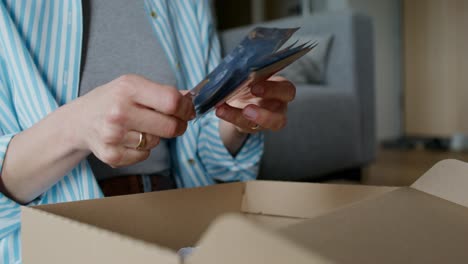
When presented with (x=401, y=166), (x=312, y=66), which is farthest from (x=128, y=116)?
(x=401, y=166)

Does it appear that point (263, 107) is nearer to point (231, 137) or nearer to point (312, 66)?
point (231, 137)

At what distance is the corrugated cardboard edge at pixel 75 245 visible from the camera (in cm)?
26

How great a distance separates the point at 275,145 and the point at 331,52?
0.59 metres

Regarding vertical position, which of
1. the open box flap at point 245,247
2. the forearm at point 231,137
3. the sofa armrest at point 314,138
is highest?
the open box flap at point 245,247

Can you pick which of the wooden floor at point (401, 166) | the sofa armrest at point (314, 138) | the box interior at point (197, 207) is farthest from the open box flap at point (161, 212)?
the wooden floor at point (401, 166)

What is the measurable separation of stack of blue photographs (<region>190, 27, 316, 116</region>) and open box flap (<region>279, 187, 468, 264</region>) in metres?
0.12

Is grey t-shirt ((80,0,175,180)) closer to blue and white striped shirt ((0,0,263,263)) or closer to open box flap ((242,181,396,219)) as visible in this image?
blue and white striped shirt ((0,0,263,263))

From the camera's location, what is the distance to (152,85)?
39 centimetres

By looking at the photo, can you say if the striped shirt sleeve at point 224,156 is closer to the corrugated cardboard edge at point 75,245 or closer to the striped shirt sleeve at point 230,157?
the striped shirt sleeve at point 230,157

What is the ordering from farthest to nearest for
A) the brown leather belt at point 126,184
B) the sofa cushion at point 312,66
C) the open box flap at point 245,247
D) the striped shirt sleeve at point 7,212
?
1. the sofa cushion at point 312,66
2. the brown leather belt at point 126,184
3. the striped shirt sleeve at point 7,212
4. the open box flap at point 245,247

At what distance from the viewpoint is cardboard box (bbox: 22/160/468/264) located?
227 mm

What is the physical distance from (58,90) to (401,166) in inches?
86.1

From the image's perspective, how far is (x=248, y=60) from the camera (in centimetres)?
37

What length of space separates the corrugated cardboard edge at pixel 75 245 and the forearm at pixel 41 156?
4.4 inches
